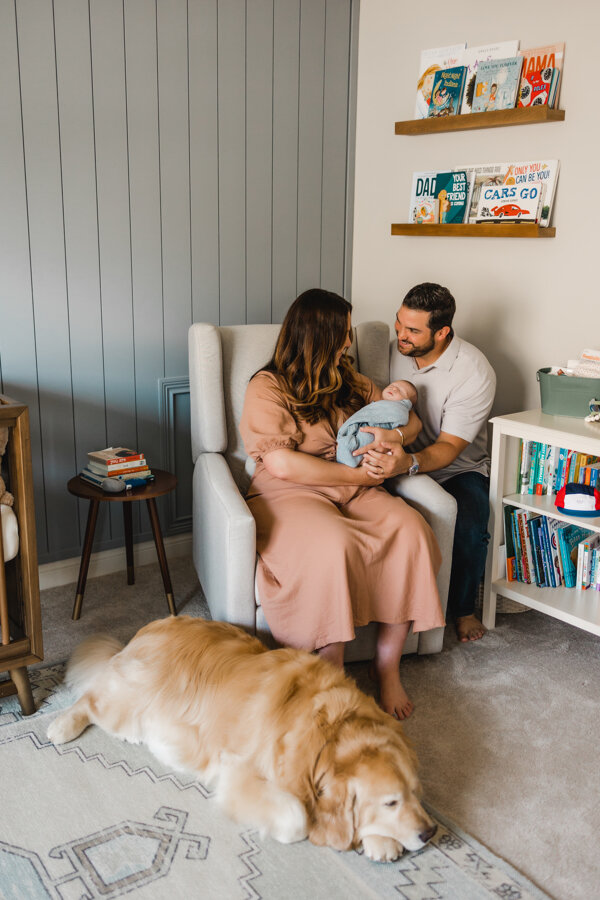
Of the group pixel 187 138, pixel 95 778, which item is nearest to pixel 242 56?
pixel 187 138

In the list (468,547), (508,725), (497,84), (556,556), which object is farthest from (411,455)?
(497,84)

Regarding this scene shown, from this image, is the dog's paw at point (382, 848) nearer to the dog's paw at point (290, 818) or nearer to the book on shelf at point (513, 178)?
the dog's paw at point (290, 818)

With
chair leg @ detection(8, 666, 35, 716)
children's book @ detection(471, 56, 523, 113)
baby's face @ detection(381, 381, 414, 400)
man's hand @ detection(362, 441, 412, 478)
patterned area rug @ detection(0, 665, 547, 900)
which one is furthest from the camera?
children's book @ detection(471, 56, 523, 113)

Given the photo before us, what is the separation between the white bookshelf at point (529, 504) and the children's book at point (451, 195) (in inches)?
33.4

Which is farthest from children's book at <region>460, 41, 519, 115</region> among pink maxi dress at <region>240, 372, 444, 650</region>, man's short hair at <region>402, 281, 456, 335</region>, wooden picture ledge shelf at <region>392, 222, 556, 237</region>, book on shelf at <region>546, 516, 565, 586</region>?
book on shelf at <region>546, 516, 565, 586</region>

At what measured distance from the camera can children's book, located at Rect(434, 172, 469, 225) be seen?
9.70 ft

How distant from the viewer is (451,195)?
3.00 m

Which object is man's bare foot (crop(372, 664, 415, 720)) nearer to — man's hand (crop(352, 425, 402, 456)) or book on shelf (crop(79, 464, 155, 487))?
man's hand (crop(352, 425, 402, 456))

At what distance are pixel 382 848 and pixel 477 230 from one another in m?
2.08

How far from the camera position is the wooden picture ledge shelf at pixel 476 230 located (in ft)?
8.84

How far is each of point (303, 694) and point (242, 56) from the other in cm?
236

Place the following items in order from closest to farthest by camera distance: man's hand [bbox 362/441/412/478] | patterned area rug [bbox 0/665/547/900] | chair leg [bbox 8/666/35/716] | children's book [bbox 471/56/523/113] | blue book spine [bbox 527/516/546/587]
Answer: patterned area rug [bbox 0/665/547/900], chair leg [bbox 8/666/35/716], man's hand [bbox 362/441/412/478], blue book spine [bbox 527/516/546/587], children's book [bbox 471/56/523/113]

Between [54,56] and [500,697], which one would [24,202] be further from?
[500,697]

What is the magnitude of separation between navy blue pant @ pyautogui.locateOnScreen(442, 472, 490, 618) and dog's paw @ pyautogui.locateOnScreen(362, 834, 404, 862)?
3.50 ft
